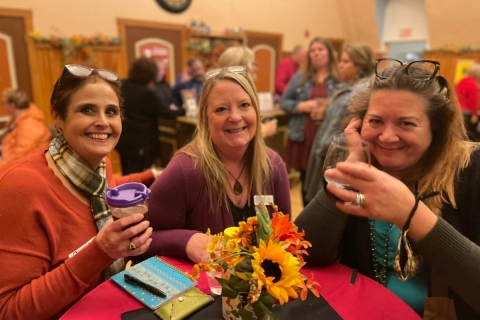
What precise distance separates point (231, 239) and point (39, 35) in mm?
5021

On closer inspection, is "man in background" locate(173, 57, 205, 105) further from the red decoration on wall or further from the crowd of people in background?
the red decoration on wall

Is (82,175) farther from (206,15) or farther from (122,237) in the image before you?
(206,15)

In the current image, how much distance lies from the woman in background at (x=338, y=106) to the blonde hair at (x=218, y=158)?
1.18 m

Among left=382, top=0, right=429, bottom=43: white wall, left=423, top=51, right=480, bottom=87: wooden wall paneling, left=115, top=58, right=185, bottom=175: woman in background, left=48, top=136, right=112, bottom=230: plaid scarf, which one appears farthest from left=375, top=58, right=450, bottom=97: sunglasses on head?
left=382, top=0, right=429, bottom=43: white wall

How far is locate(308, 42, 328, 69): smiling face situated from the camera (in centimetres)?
345

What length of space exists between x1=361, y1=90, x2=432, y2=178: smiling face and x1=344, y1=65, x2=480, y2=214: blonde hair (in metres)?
0.03

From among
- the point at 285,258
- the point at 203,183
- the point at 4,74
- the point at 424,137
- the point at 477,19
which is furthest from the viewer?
the point at 477,19

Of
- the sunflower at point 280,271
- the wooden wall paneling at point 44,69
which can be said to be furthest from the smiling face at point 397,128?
the wooden wall paneling at point 44,69

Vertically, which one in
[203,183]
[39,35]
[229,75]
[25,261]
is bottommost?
[25,261]

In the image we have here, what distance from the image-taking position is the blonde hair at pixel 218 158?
1561 millimetres

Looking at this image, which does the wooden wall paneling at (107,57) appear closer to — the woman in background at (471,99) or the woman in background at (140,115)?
the woman in background at (140,115)

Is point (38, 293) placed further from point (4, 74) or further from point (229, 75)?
point (4, 74)

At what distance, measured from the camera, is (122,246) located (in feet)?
3.57

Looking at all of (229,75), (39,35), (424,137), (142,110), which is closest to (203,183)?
(229,75)
